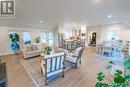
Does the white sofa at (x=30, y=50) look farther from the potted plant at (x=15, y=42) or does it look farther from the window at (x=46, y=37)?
the window at (x=46, y=37)

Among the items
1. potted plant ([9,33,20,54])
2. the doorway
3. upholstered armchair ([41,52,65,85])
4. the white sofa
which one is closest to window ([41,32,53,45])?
potted plant ([9,33,20,54])

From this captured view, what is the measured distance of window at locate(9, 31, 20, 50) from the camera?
23.5 feet

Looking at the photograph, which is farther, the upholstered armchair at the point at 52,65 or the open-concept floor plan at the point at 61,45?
the open-concept floor plan at the point at 61,45

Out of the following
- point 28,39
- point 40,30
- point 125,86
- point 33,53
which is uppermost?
point 40,30

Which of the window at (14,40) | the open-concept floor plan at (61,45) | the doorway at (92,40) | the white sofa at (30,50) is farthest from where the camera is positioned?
the doorway at (92,40)

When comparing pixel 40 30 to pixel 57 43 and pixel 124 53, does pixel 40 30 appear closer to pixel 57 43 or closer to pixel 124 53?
pixel 57 43

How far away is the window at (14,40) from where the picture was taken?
715cm

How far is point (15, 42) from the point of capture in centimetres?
738

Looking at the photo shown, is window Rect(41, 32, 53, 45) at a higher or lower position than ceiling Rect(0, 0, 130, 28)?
lower

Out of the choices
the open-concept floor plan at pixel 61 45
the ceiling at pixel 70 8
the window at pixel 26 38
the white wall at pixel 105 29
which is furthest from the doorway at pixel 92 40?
the window at pixel 26 38

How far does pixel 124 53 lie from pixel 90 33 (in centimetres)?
643

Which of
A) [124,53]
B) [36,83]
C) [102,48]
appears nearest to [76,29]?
[102,48]

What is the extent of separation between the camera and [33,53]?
6238mm

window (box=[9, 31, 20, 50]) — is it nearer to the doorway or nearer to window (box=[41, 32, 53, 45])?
window (box=[41, 32, 53, 45])
